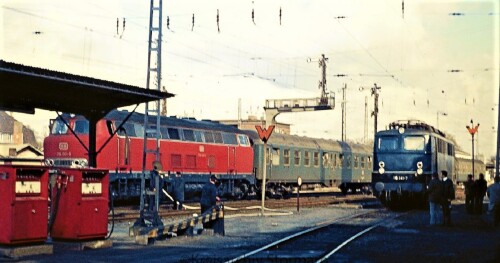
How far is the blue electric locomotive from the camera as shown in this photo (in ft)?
98.5

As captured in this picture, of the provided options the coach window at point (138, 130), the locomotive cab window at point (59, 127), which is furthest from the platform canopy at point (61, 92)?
the coach window at point (138, 130)

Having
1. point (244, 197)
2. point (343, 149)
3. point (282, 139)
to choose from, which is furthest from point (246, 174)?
point (343, 149)

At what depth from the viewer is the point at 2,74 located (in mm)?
12352

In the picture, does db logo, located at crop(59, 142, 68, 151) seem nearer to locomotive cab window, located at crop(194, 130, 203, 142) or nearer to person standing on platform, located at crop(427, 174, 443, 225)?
locomotive cab window, located at crop(194, 130, 203, 142)

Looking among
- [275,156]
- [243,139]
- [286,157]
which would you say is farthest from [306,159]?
[243,139]

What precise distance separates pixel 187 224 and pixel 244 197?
21.1 m

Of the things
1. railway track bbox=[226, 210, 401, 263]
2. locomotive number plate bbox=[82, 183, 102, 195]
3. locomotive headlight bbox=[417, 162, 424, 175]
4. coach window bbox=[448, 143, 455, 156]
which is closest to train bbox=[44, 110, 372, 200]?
locomotive number plate bbox=[82, 183, 102, 195]

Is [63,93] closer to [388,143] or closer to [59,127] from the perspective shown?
[59,127]

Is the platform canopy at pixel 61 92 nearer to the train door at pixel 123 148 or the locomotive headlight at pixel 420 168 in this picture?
the train door at pixel 123 148

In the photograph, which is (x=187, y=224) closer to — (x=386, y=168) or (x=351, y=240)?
(x=351, y=240)

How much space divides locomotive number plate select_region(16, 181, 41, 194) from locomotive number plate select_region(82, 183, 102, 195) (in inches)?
44.3

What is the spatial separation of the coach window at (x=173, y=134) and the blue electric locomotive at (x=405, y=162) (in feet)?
29.2

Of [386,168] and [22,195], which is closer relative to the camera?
[22,195]

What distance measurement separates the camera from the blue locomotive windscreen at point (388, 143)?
31.6 meters
